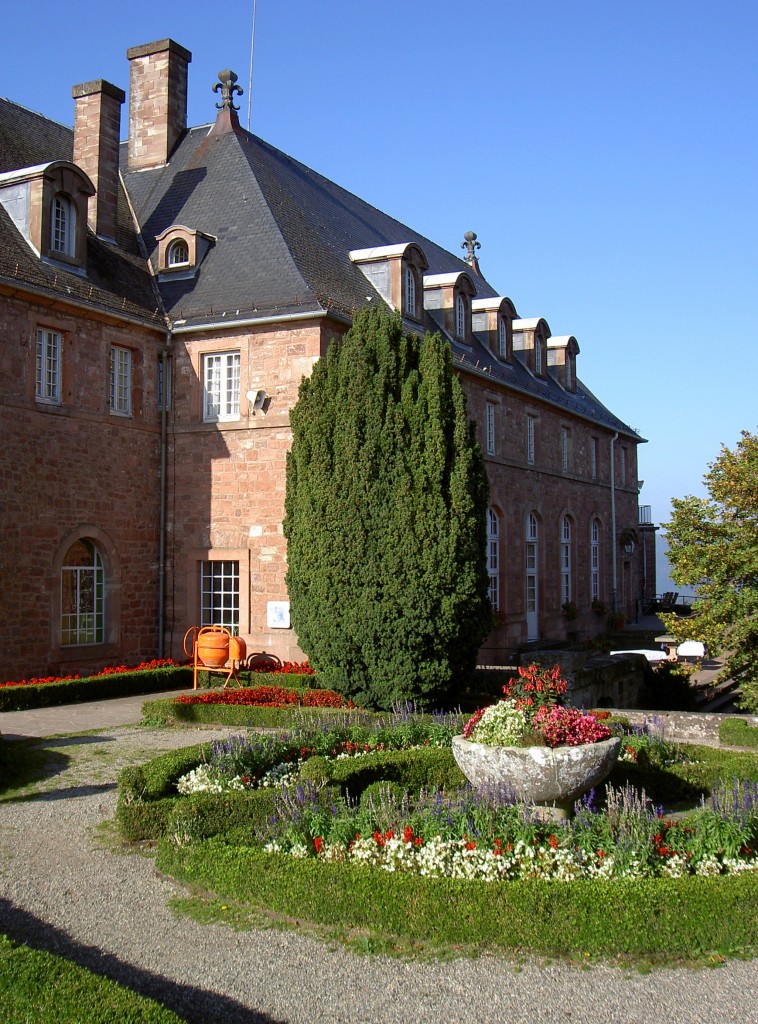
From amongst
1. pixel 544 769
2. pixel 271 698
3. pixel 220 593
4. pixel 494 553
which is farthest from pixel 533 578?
pixel 544 769

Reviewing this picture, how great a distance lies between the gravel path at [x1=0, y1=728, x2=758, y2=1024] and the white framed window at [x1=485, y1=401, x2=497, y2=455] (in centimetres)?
2110

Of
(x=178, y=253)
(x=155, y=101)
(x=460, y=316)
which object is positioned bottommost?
(x=178, y=253)

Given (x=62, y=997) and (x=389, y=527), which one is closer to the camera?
(x=62, y=997)

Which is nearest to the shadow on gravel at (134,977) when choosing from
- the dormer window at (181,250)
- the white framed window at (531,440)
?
the dormer window at (181,250)

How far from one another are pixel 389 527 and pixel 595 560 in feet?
73.2

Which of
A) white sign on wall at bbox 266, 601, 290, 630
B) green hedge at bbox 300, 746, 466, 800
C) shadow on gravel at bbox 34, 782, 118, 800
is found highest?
white sign on wall at bbox 266, 601, 290, 630

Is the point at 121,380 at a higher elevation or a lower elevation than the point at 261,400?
higher

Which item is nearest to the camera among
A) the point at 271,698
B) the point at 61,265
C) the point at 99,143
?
the point at 271,698

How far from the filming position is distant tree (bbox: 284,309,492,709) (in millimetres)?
14312

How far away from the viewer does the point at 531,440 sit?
2991cm

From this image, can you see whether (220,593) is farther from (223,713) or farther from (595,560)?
(595,560)

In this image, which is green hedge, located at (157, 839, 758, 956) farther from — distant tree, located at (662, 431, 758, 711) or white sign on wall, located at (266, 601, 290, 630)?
white sign on wall, located at (266, 601, 290, 630)

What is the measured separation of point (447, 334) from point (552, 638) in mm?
10540

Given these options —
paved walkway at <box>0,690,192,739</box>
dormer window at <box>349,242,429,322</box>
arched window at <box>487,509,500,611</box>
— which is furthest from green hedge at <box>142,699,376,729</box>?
arched window at <box>487,509,500,611</box>
